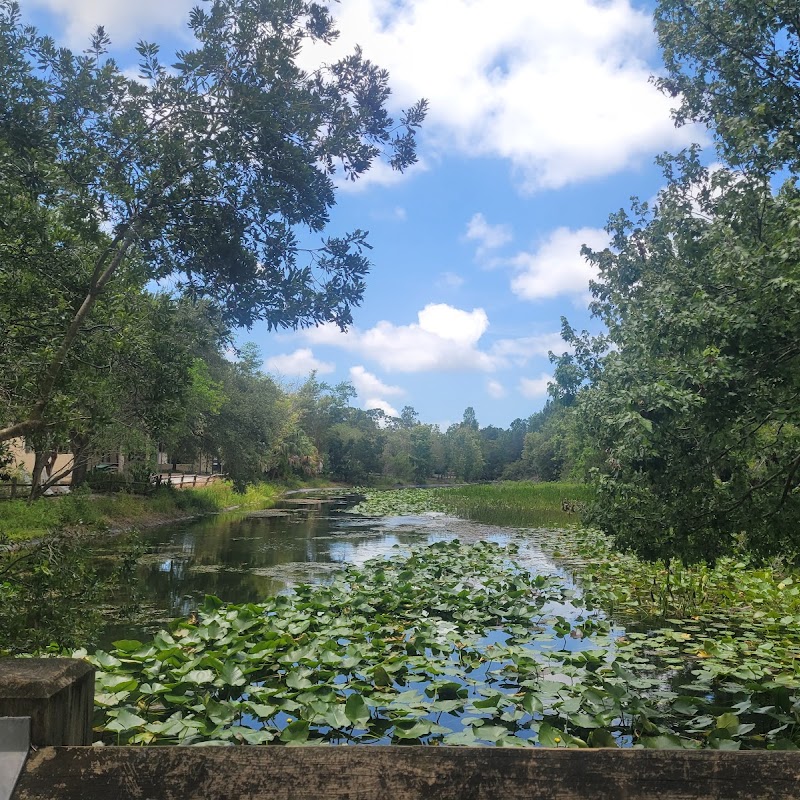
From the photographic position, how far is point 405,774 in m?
1.49

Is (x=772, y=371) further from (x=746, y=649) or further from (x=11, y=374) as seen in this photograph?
(x=11, y=374)

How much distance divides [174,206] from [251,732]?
10.9 feet

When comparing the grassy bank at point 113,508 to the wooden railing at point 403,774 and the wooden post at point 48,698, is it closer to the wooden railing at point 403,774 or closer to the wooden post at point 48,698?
the wooden post at point 48,698

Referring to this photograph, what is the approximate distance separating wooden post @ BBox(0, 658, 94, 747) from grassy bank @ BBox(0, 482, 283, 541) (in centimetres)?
337

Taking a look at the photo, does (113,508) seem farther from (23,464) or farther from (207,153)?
(207,153)

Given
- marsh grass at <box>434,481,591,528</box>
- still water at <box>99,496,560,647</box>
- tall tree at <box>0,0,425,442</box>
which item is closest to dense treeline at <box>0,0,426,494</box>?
tall tree at <box>0,0,425,442</box>

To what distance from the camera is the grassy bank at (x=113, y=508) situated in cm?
1414

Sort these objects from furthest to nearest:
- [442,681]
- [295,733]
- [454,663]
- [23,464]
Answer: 1. [454,663]
2. [442,681]
3. [23,464]
4. [295,733]

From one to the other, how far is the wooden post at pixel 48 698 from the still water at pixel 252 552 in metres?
3.75

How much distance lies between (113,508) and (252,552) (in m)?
6.98

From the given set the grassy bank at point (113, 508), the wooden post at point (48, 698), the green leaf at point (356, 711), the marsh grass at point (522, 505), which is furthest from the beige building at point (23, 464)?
the marsh grass at point (522, 505)

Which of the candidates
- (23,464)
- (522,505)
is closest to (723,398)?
(23,464)

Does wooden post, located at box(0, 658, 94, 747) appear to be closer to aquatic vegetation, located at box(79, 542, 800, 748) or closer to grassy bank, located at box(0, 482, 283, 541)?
aquatic vegetation, located at box(79, 542, 800, 748)

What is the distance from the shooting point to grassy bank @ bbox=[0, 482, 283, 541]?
46.4 feet
